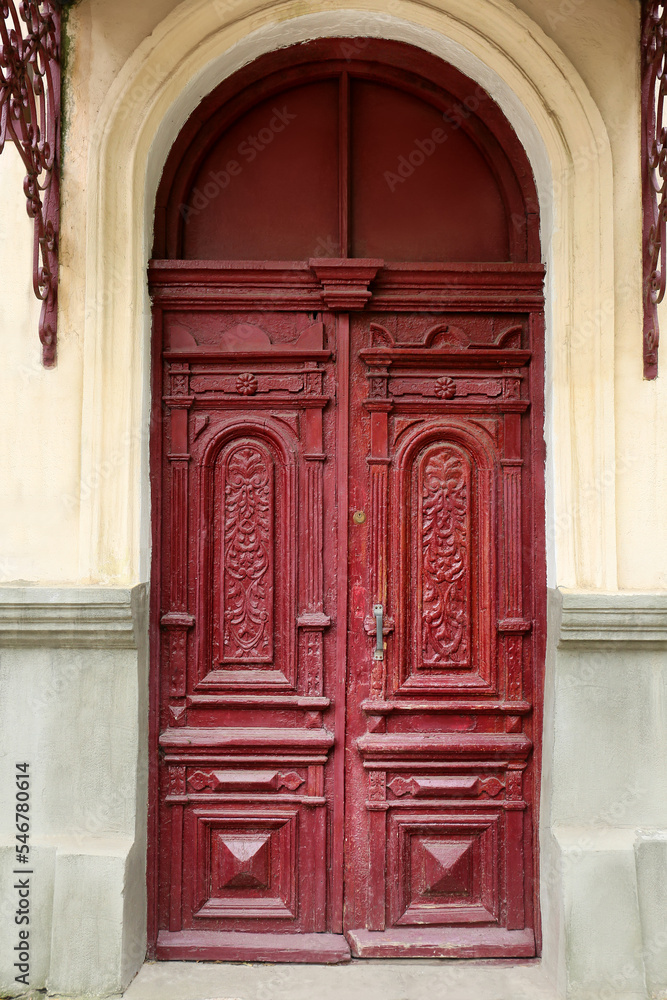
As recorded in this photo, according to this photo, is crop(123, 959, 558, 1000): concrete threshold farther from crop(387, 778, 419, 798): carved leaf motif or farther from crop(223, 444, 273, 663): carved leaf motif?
crop(223, 444, 273, 663): carved leaf motif

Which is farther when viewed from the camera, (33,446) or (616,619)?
(33,446)

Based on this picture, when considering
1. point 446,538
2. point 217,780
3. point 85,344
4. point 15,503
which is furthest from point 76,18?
point 217,780

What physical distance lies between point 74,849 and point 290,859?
0.92m

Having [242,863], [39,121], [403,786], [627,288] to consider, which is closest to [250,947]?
[242,863]

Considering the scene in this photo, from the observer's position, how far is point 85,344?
3.15m

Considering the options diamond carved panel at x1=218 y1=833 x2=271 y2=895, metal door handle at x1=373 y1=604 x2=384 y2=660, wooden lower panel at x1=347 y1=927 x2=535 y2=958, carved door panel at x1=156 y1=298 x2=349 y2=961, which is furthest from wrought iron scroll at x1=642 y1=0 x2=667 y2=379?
diamond carved panel at x1=218 y1=833 x2=271 y2=895

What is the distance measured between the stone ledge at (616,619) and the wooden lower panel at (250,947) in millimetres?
1675

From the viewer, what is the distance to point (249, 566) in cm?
338

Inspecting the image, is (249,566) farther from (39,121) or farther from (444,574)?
(39,121)

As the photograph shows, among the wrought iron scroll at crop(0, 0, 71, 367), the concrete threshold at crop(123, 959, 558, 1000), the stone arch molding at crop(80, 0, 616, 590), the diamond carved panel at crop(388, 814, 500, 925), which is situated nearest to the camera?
the wrought iron scroll at crop(0, 0, 71, 367)

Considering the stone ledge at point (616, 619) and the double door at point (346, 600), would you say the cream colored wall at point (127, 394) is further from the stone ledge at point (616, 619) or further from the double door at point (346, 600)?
the double door at point (346, 600)

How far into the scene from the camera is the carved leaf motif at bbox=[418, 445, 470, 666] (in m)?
3.38

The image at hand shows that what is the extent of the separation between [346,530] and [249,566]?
47 centimetres

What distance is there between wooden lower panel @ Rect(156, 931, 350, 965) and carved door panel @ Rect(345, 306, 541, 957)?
0.36 feet
